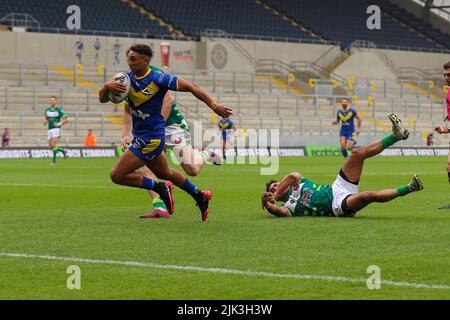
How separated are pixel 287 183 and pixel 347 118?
22.7 metres

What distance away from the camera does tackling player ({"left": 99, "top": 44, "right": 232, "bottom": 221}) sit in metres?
11.9

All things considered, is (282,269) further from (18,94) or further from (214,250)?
(18,94)

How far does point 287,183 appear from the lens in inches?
508

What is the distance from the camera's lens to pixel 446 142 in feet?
191

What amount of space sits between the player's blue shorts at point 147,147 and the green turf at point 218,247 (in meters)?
0.89

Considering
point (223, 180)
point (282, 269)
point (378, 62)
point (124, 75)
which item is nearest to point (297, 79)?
point (378, 62)

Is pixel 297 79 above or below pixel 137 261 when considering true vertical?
above

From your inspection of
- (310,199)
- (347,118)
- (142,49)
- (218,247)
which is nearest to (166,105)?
(142,49)

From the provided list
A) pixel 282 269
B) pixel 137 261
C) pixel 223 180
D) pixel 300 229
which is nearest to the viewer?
pixel 282 269

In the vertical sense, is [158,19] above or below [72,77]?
above

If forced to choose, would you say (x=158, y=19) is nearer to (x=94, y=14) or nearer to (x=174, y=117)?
(x=94, y=14)

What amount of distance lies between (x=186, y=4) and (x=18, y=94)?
49.6 ft
